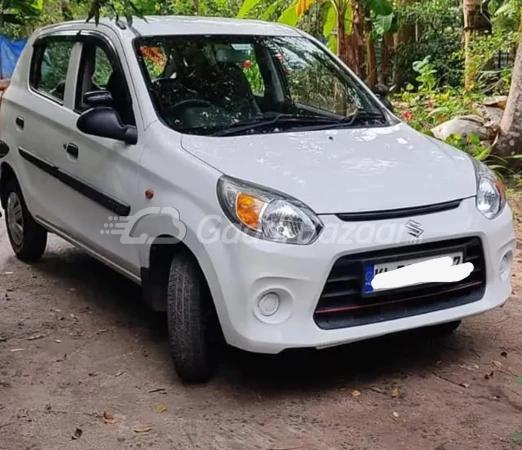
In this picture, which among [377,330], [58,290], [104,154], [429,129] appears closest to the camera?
[377,330]

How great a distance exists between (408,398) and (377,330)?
1.34ft

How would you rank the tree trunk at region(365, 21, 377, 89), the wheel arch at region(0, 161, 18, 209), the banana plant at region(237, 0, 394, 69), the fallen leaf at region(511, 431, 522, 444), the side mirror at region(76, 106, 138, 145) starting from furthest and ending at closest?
the tree trunk at region(365, 21, 377, 89) < the banana plant at region(237, 0, 394, 69) < the wheel arch at region(0, 161, 18, 209) < the side mirror at region(76, 106, 138, 145) < the fallen leaf at region(511, 431, 522, 444)

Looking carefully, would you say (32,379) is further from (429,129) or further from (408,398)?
(429,129)

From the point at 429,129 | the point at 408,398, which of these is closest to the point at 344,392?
the point at 408,398

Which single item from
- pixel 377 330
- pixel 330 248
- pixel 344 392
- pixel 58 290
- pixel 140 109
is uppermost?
pixel 140 109

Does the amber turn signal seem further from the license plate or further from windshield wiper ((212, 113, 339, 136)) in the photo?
windshield wiper ((212, 113, 339, 136))

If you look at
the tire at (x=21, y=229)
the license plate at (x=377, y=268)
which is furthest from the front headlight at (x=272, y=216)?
the tire at (x=21, y=229)

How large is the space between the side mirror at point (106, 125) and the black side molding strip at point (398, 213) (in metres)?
1.35

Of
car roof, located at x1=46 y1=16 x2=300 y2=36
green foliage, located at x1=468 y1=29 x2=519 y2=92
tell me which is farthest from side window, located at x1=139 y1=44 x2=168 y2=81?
green foliage, located at x1=468 y1=29 x2=519 y2=92

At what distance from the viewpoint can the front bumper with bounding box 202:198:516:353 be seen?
10.8ft

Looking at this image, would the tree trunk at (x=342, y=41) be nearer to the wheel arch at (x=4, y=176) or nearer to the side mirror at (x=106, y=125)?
the wheel arch at (x=4, y=176)

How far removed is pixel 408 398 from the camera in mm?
3646

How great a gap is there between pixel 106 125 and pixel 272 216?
123 centimetres

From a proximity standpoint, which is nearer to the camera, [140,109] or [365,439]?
[365,439]
